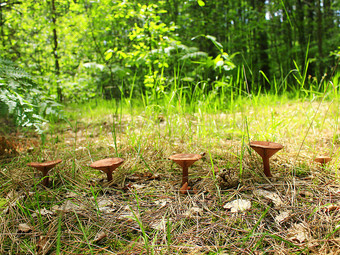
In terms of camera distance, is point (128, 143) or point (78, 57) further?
point (78, 57)

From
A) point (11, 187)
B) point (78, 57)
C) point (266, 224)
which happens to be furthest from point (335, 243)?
point (78, 57)

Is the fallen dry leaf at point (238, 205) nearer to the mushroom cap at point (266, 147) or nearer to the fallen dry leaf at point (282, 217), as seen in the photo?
the fallen dry leaf at point (282, 217)

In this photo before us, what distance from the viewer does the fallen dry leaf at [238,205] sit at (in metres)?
1.28

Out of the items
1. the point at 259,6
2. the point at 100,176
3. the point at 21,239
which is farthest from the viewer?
the point at 259,6

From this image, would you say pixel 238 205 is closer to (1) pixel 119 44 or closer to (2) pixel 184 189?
(2) pixel 184 189

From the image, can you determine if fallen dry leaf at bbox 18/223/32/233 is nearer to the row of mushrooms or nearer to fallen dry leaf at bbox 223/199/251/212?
the row of mushrooms

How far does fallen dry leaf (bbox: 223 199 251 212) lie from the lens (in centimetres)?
128

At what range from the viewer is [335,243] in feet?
3.17

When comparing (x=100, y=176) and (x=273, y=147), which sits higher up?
(x=273, y=147)

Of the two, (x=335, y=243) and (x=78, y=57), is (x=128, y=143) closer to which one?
(x=335, y=243)

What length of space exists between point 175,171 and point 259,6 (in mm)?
8737

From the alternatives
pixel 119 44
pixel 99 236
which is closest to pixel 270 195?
pixel 99 236

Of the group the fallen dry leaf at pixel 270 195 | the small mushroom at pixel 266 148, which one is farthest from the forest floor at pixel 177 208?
the small mushroom at pixel 266 148

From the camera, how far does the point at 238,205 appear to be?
1307mm
